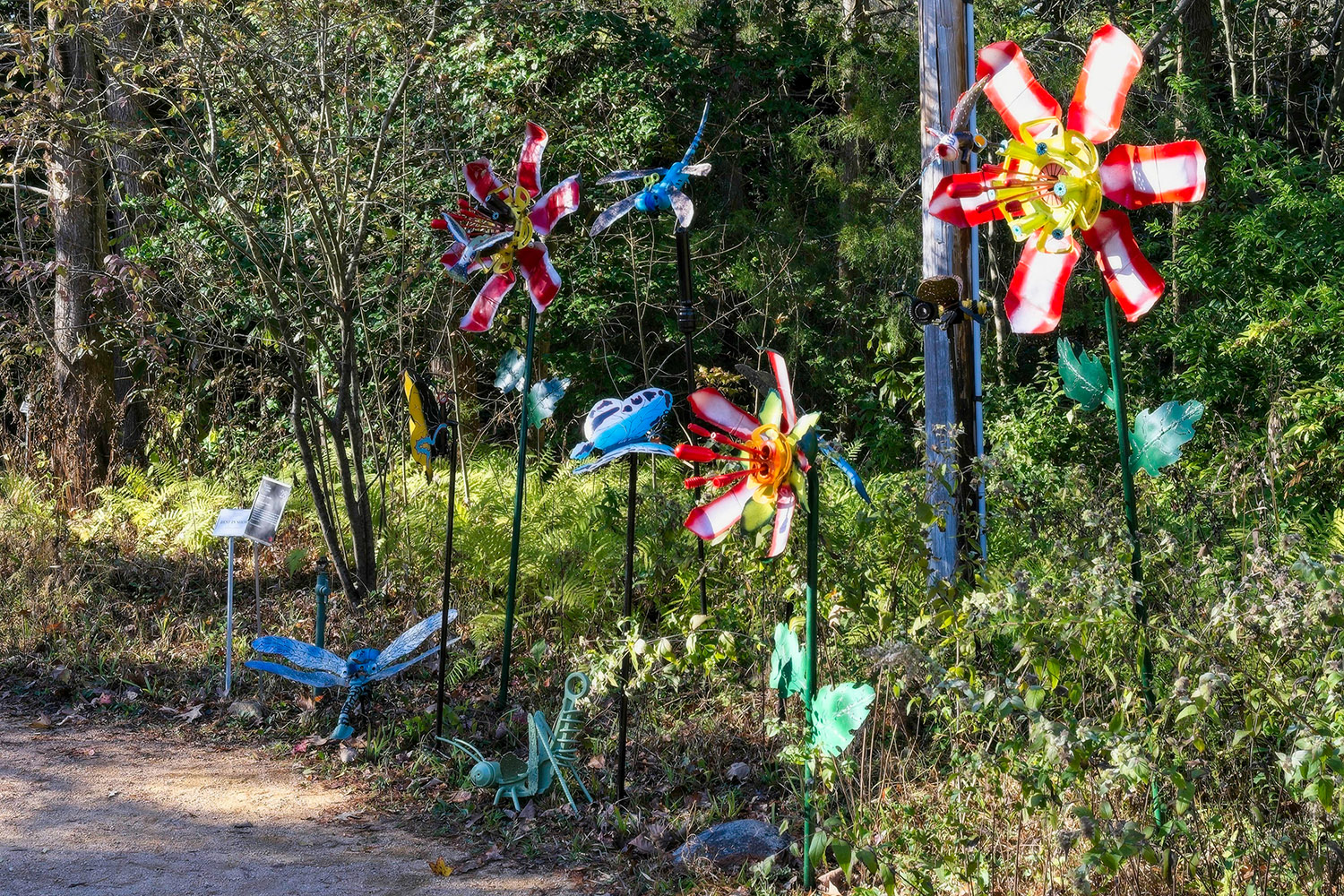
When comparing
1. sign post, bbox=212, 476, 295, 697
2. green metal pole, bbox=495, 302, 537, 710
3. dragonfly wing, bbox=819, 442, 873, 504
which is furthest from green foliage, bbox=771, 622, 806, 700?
sign post, bbox=212, 476, 295, 697

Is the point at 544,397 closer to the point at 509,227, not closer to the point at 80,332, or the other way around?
the point at 509,227

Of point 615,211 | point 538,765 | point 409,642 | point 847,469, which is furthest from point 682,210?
point 409,642

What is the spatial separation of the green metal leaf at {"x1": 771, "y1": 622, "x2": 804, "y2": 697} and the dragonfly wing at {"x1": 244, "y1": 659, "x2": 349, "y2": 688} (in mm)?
2002

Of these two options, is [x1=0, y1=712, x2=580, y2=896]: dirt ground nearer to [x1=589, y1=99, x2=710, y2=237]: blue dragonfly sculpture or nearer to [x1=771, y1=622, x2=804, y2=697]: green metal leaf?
[x1=771, y1=622, x2=804, y2=697]: green metal leaf

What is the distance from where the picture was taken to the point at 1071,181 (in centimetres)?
306

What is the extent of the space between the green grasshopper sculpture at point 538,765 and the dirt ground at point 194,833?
0.93 ft

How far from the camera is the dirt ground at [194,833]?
3.66m

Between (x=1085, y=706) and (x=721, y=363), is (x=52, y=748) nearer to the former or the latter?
(x=1085, y=706)

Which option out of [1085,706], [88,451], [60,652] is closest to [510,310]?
[88,451]

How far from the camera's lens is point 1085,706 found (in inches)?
146

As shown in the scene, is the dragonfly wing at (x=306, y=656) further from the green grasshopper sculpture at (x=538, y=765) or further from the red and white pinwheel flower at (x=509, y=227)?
the red and white pinwheel flower at (x=509, y=227)

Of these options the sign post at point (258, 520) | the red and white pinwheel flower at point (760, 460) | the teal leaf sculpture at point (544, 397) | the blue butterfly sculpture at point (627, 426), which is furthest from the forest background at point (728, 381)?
the teal leaf sculpture at point (544, 397)

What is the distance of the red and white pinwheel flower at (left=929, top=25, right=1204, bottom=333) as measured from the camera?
296 centimetres

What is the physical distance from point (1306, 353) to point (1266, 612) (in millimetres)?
5732
